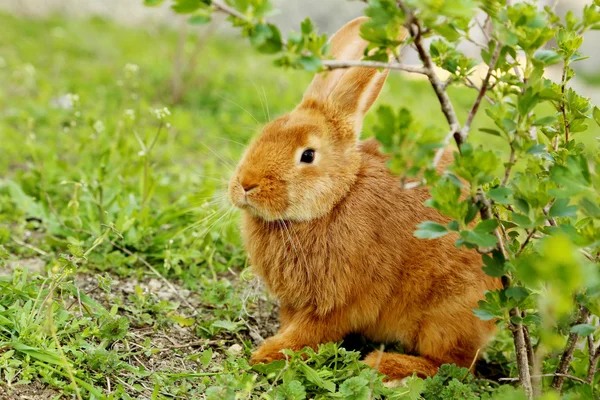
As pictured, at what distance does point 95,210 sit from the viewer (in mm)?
4012

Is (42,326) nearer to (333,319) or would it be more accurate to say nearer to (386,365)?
(333,319)

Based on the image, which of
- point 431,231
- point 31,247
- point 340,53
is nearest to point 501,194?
point 431,231

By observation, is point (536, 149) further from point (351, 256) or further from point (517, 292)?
point (351, 256)

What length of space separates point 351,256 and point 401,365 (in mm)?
547

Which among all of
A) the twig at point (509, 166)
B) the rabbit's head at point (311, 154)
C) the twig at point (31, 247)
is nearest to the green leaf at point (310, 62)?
the twig at point (509, 166)

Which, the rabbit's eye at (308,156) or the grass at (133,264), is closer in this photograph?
the grass at (133,264)

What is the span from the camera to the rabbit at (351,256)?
121 inches

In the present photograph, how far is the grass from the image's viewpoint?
270cm

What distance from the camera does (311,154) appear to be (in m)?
3.16

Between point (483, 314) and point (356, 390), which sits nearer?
point (483, 314)

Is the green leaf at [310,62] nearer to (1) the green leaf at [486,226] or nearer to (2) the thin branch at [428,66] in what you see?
(2) the thin branch at [428,66]

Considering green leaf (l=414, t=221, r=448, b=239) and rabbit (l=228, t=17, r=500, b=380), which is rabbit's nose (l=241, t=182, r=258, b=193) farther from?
green leaf (l=414, t=221, r=448, b=239)

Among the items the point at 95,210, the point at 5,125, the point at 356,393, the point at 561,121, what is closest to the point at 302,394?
the point at 356,393

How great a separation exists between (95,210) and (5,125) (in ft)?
6.78
